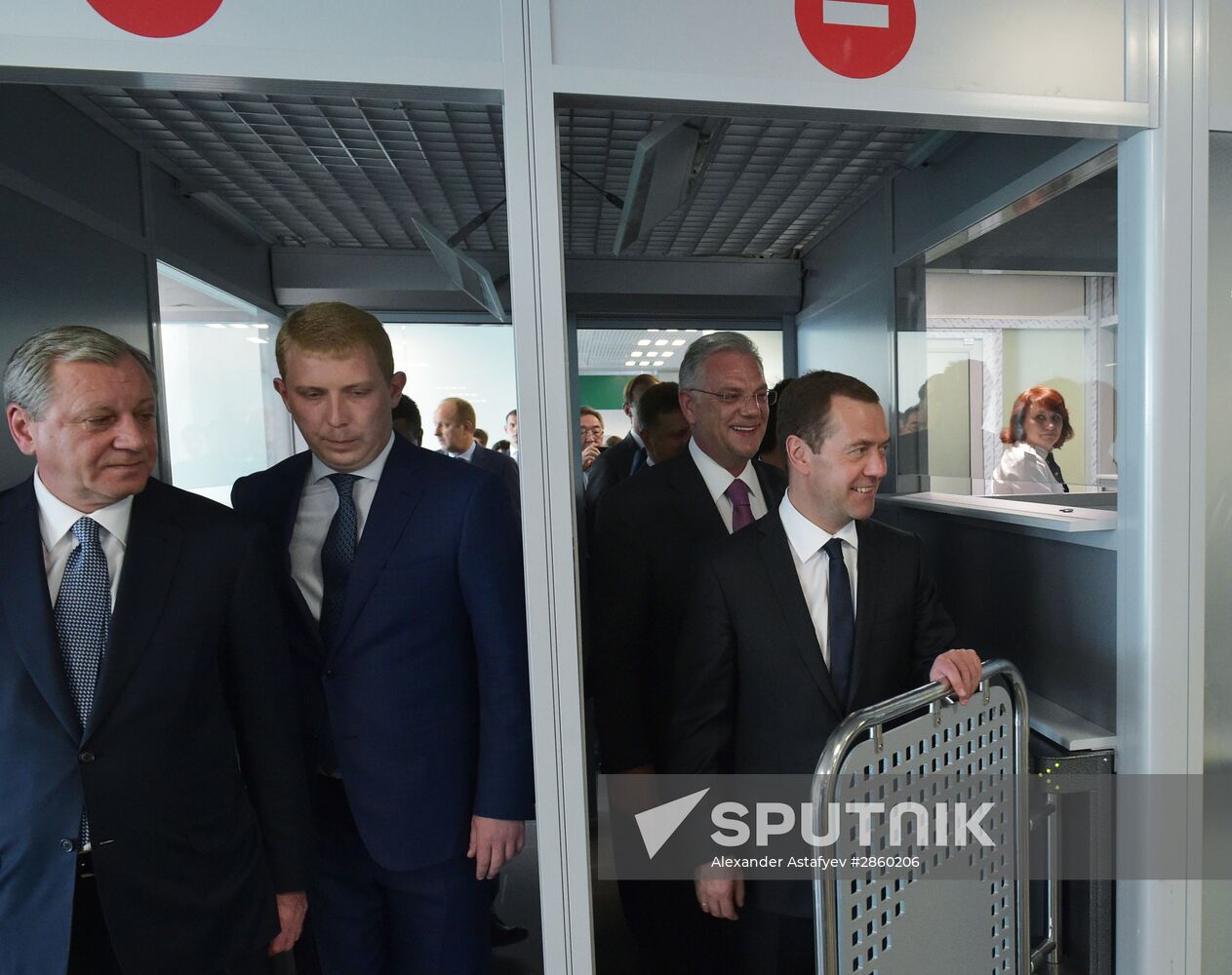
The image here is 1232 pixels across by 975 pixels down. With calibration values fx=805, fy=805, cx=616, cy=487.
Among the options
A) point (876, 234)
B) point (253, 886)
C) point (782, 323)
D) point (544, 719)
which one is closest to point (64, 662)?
point (253, 886)

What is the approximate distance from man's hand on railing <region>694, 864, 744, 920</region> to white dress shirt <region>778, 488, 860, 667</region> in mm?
520

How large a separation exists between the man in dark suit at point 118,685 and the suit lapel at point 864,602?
1.15 meters

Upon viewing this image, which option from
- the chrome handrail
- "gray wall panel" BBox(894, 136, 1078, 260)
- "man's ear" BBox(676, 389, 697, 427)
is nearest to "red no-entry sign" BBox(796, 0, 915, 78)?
"gray wall panel" BBox(894, 136, 1078, 260)

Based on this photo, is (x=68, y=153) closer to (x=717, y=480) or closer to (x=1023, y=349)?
(x=717, y=480)

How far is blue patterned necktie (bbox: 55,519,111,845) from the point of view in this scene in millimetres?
1324

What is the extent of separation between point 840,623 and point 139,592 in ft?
4.41

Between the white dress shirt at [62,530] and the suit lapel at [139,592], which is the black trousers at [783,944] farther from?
the white dress shirt at [62,530]

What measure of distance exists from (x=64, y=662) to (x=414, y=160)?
2507 millimetres

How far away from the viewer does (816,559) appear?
179cm

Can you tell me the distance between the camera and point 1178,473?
6.22 feet

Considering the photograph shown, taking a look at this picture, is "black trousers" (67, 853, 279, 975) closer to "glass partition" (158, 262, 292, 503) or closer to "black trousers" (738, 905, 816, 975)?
"black trousers" (738, 905, 816, 975)

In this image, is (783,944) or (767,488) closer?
(783,944)

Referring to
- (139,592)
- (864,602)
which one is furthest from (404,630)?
(864,602)

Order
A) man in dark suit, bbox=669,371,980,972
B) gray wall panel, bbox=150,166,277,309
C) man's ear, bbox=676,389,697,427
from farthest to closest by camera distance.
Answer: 1. gray wall panel, bbox=150,166,277,309
2. man's ear, bbox=676,389,697,427
3. man in dark suit, bbox=669,371,980,972
